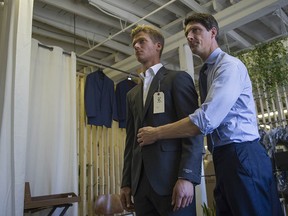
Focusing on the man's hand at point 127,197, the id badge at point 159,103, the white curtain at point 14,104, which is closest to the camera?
the id badge at point 159,103

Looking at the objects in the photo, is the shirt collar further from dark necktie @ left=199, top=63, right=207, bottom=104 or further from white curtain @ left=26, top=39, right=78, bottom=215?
white curtain @ left=26, top=39, right=78, bottom=215

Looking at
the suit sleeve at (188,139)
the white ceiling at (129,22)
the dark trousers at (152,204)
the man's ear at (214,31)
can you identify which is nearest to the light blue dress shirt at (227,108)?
the suit sleeve at (188,139)

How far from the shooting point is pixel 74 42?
4.49 m

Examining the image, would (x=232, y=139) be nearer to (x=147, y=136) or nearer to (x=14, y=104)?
(x=147, y=136)

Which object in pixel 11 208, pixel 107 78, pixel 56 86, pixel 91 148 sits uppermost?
pixel 107 78

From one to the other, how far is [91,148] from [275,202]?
3.76m

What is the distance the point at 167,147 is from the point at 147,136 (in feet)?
0.36

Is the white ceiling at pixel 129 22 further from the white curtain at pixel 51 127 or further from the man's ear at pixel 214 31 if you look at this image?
the man's ear at pixel 214 31

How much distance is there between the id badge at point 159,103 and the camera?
1376mm

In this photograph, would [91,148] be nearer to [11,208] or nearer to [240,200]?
[11,208]

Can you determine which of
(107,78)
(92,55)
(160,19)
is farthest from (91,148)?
(160,19)

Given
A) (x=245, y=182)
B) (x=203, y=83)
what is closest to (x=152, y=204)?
(x=245, y=182)

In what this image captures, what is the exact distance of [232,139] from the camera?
1.21 m

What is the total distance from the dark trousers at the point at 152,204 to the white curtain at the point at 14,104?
1210 mm
